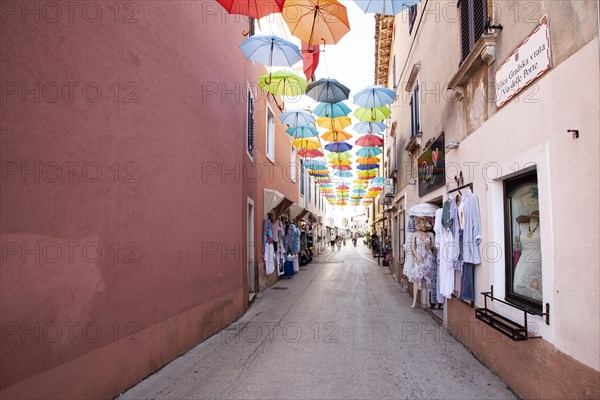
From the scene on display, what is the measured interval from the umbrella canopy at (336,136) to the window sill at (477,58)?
964 cm

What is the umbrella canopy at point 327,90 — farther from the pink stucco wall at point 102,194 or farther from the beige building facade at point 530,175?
the pink stucco wall at point 102,194

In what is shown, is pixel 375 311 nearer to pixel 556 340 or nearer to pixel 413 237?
pixel 413 237

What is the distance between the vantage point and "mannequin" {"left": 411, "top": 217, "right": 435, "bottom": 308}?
8651 mm

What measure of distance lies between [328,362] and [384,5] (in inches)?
218

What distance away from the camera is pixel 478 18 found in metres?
5.56

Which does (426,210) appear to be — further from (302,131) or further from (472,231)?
(302,131)

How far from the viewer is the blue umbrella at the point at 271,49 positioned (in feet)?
26.3

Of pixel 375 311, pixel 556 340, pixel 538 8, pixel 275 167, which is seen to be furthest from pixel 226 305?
pixel 275 167

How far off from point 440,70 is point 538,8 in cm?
398

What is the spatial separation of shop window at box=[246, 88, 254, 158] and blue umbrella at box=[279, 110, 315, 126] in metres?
2.61

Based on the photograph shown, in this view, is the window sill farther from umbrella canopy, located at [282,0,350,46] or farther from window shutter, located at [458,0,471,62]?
umbrella canopy, located at [282,0,350,46]

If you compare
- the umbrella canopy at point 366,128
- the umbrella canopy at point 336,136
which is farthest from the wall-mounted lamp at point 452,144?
the umbrella canopy at point 336,136

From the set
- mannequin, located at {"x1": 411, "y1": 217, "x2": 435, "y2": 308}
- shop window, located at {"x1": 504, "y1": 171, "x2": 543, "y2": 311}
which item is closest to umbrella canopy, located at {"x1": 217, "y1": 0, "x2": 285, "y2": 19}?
shop window, located at {"x1": 504, "y1": 171, "x2": 543, "y2": 311}

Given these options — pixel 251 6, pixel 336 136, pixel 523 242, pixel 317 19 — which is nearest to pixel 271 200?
pixel 336 136
